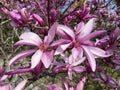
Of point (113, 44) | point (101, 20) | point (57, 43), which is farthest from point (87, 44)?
point (101, 20)

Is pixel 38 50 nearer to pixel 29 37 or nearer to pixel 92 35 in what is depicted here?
pixel 29 37

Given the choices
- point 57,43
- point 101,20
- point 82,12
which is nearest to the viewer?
point 57,43

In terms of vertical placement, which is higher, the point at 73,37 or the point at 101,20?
the point at 101,20

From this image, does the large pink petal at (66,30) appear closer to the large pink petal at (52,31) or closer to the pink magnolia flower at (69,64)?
the large pink petal at (52,31)

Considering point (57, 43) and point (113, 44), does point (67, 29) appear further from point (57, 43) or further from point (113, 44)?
point (113, 44)

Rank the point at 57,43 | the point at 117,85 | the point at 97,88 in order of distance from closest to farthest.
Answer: the point at 57,43, the point at 117,85, the point at 97,88

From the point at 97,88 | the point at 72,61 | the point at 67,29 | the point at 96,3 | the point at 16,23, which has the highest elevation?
the point at 96,3

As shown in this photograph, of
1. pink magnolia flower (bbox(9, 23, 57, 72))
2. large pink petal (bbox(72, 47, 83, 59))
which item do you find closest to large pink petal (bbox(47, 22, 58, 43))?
pink magnolia flower (bbox(9, 23, 57, 72))

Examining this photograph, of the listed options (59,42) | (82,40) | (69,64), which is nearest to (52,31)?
(59,42)
